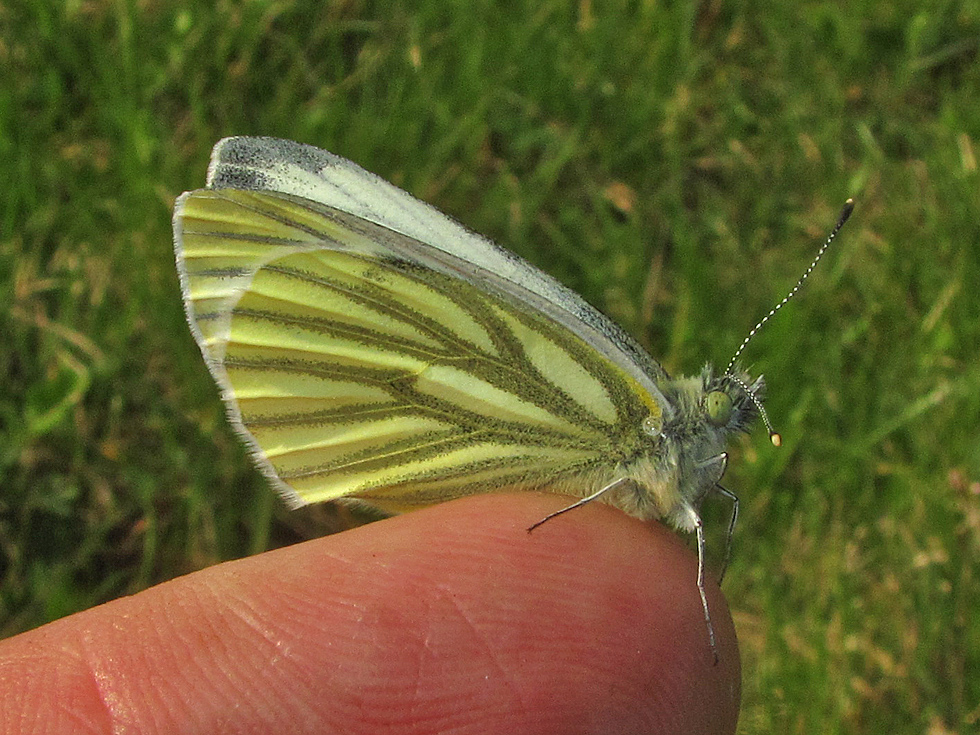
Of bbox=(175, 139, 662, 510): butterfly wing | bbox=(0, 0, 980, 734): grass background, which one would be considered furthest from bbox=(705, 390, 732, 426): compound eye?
bbox=(0, 0, 980, 734): grass background

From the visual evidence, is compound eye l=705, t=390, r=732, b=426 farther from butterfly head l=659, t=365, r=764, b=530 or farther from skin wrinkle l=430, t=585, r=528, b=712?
skin wrinkle l=430, t=585, r=528, b=712

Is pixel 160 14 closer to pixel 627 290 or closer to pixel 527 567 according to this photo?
pixel 627 290

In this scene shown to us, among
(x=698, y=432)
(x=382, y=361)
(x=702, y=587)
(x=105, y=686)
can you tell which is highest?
(x=698, y=432)

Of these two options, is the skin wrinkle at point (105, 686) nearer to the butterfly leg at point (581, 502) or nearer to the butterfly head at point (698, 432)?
the butterfly leg at point (581, 502)

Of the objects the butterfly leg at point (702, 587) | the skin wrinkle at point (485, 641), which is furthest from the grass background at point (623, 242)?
the skin wrinkle at point (485, 641)

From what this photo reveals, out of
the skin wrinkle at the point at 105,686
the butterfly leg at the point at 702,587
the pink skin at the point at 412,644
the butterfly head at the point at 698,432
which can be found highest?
the butterfly head at the point at 698,432

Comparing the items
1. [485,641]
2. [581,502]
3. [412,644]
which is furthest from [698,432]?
[412,644]

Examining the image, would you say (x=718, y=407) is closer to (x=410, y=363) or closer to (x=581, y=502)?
(x=581, y=502)
